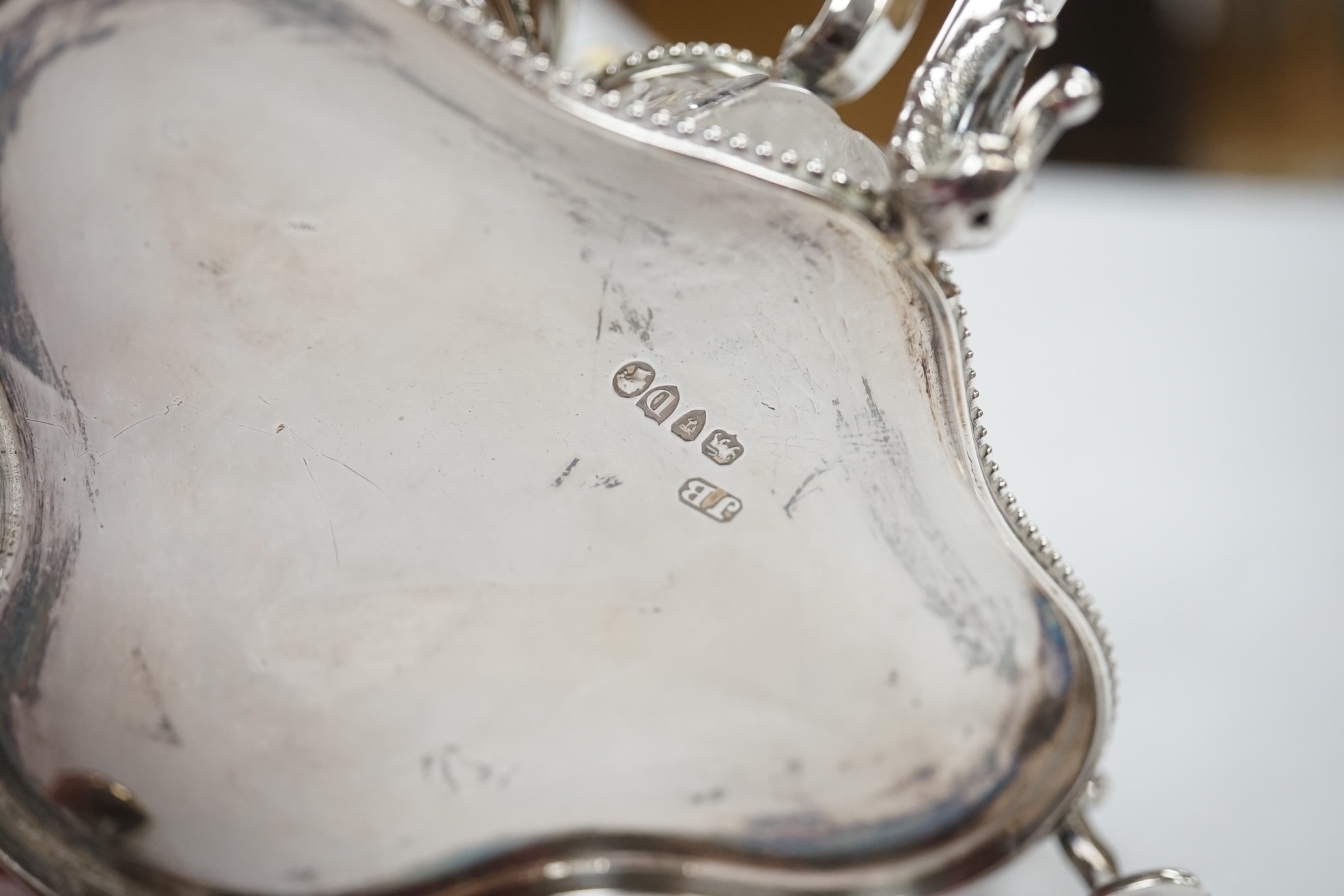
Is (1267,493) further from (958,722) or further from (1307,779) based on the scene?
(958,722)

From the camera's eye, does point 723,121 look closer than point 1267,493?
Yes

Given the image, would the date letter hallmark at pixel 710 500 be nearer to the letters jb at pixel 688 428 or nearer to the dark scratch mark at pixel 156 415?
the letters jb at pixel 688 428

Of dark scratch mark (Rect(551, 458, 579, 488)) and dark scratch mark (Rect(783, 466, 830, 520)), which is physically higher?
dark scratch mark (Rect(783, 466, 830, 520))

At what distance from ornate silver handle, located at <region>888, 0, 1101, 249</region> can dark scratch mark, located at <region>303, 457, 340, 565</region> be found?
0.14m

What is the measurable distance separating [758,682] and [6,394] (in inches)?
7.6

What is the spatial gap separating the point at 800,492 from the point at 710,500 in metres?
0.02

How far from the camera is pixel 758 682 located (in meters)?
0.29

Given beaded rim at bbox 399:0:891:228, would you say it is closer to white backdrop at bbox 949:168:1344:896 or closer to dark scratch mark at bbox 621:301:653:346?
dark scratch mark at bbox 621:301:653:346

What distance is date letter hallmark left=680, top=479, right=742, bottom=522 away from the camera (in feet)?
0.81

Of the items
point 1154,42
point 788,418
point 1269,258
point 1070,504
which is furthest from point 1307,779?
point 1154,42

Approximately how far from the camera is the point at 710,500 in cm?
25

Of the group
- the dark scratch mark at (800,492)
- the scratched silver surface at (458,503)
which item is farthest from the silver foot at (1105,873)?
the dark scratch mark at (800,492)

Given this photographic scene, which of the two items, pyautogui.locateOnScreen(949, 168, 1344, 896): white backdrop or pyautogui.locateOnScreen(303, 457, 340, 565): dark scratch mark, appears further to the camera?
pyautogui.locateOnScreen(949, 168, 1344, 896): white backdrop

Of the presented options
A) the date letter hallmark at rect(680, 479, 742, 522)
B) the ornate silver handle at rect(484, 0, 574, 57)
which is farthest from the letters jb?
the ornate silver handle at rect(484, 0, 574, 57)
